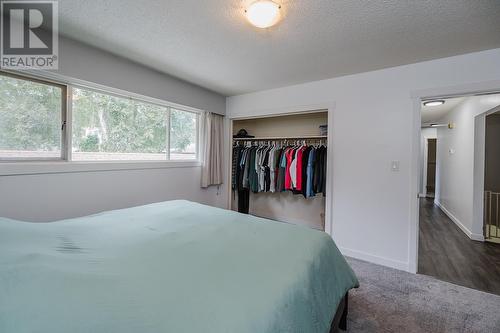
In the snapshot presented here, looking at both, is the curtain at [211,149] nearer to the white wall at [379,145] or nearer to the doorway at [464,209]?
the white wall at [379,145]

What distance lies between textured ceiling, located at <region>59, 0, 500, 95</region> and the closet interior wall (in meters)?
1.36

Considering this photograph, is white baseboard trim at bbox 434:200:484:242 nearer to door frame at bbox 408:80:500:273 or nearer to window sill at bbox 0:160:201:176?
door frame at bbox 408:80:500:273

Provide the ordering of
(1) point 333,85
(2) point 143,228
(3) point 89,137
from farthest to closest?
(1) point 333,85 → (3) point 89,137 → (2) point 143,228

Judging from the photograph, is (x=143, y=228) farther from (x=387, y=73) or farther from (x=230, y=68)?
(x=387, y=73)

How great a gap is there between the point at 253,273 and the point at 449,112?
596 cm

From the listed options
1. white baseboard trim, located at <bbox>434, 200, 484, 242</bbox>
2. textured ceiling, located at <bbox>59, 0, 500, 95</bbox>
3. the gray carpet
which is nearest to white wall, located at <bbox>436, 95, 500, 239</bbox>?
white baseboard trim, located at <bbox>434, 200, 484, 242</bbox>

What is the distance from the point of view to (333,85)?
2.87m

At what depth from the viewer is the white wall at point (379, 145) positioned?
228cm

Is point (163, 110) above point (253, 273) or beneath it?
above

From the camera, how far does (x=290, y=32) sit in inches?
72.6

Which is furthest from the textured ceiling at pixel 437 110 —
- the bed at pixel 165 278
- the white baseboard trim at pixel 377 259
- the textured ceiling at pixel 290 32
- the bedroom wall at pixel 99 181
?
the bedroom wall at pixel 99 181

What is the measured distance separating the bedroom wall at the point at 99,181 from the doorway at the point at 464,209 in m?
3.19

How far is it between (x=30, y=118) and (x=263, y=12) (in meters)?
2.17

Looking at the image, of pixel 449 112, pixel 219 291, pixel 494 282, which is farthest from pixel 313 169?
pixel 449 112
